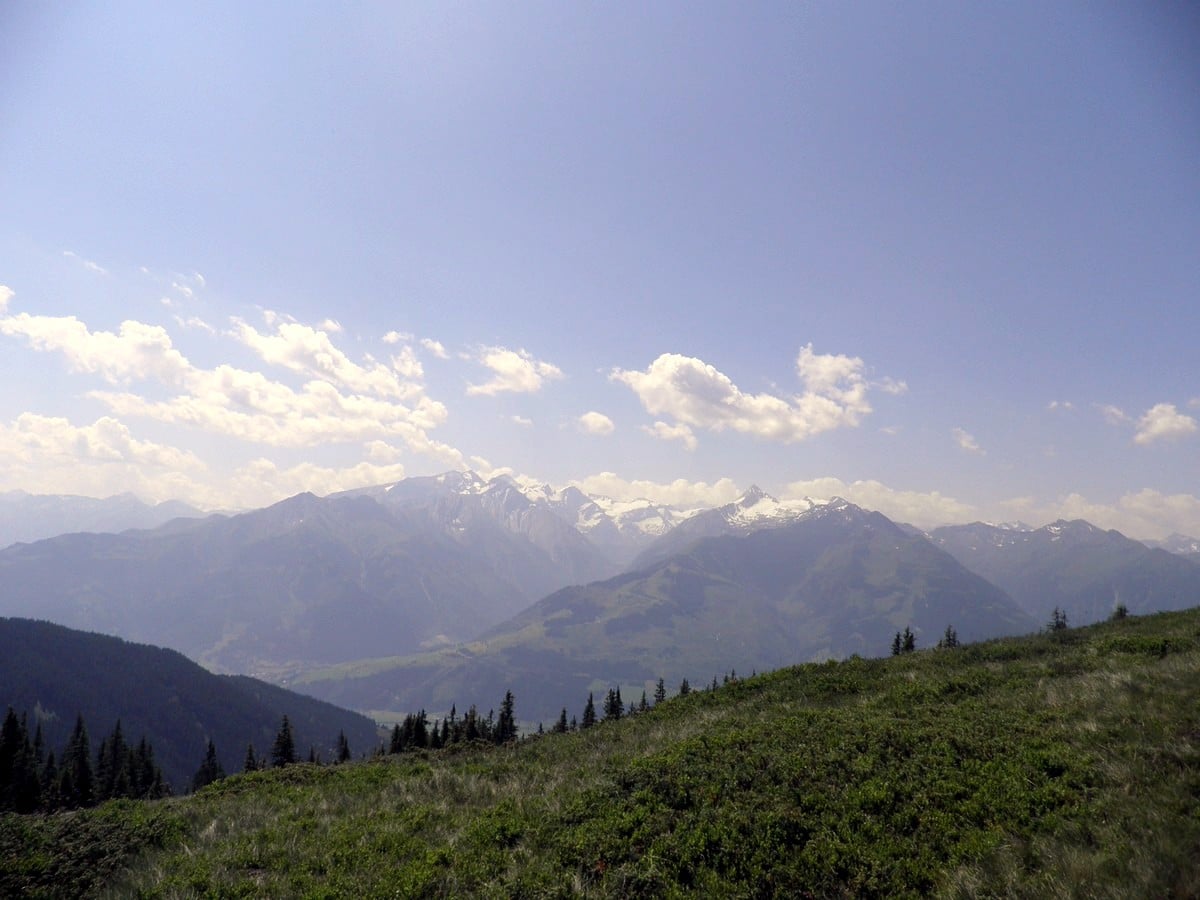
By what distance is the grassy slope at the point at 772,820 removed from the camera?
34.7 ft

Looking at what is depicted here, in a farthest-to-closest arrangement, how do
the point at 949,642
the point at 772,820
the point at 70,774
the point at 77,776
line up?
the point at 77,776, the point at 70,774, the point at 949,642, the point at 772,820

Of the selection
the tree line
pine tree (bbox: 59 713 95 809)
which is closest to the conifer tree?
the tree line

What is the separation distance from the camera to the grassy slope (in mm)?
10586

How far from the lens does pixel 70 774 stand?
7056 centimetres

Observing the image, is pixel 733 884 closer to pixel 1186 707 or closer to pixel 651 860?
pixel 651 860

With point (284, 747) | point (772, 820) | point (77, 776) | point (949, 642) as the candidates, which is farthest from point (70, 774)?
point (949, 642)

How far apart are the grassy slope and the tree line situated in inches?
1950

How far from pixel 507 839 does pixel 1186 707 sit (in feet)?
60.0

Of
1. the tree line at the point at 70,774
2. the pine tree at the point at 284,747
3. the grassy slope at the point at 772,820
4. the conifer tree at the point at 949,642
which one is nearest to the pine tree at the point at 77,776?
the tree line at the point at 70,774

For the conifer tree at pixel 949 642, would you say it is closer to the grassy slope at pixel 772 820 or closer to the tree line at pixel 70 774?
the grassy slope at pixel 772 820

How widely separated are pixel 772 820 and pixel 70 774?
9860 cm

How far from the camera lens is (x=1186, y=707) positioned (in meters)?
14.5

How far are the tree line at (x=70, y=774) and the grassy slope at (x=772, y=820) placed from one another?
49.5 metres

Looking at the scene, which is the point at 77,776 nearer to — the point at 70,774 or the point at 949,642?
the point at 70,774
